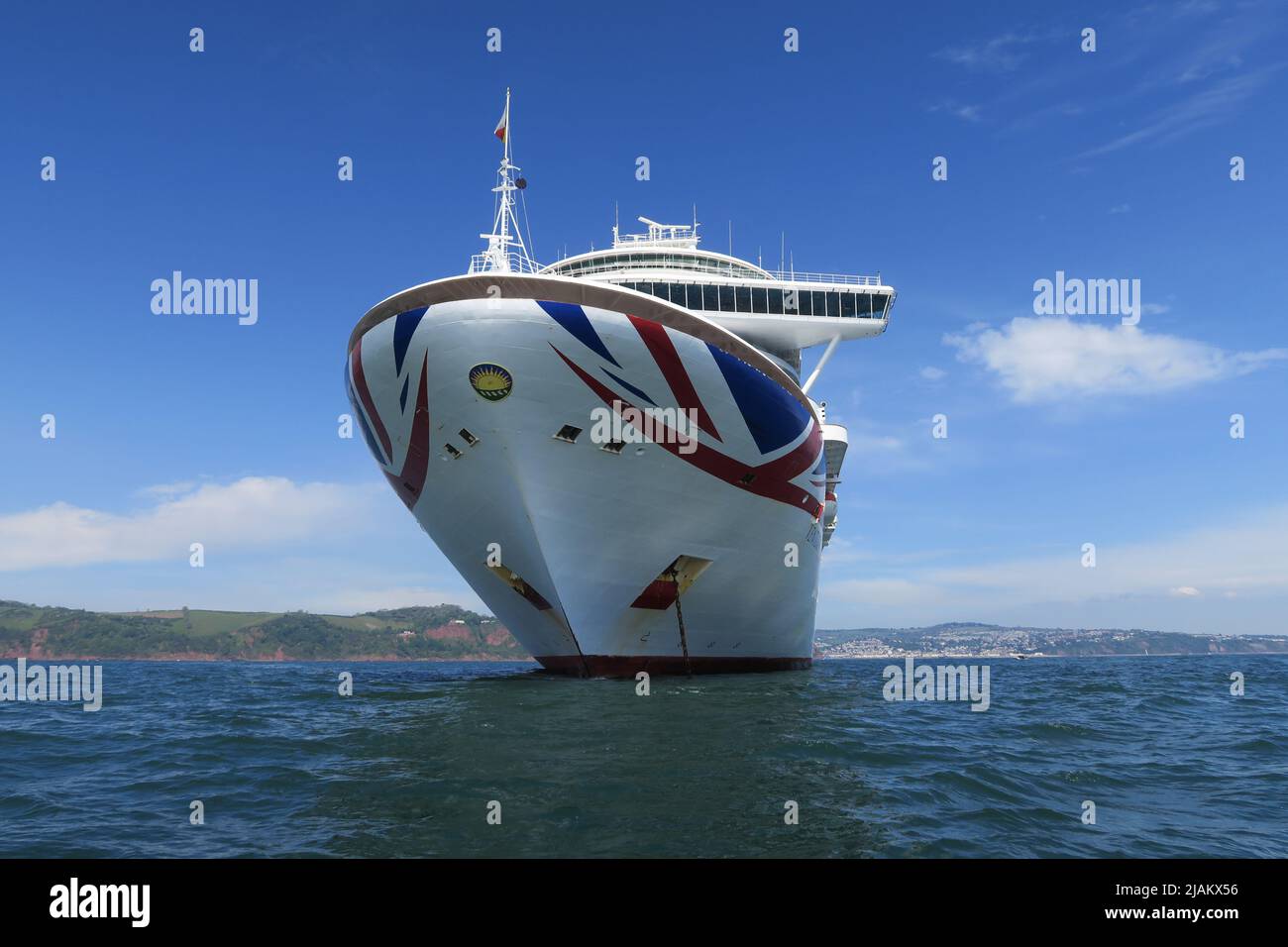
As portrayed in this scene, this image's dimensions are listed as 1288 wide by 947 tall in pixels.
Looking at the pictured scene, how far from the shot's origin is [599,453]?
1881 centimetres

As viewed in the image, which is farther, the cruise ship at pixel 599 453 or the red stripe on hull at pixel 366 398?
the red stripe on hull at pixel 366 398

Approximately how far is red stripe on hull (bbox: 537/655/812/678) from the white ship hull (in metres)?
0.07

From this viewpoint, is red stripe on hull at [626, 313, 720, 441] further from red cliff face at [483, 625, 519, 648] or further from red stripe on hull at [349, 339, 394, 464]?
red cliff face at [483, 625, 519, 648]

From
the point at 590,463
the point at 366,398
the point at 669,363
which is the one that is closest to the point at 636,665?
the point at 590,463

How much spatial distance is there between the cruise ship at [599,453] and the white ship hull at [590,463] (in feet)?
0.18

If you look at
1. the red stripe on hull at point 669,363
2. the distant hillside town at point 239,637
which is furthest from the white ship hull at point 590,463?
the distant hillside town at point 239,637

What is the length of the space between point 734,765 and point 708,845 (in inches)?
141

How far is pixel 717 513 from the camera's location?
20.7 meters

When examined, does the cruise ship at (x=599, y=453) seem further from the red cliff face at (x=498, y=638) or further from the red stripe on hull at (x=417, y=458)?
the red cliff face at (x=498, y=638)

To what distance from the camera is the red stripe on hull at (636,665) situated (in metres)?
22.0
